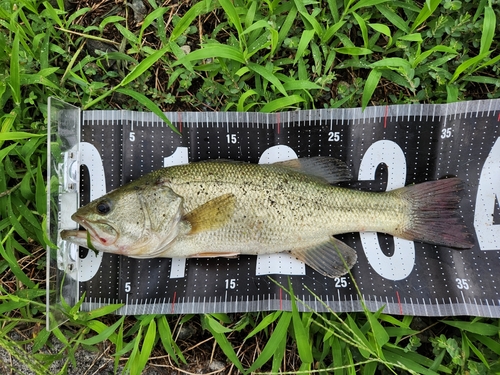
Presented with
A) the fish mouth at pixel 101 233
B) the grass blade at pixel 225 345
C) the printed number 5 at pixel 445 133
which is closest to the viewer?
the fish mouth at pixel 101 233

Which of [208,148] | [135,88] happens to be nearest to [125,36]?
[135,88]

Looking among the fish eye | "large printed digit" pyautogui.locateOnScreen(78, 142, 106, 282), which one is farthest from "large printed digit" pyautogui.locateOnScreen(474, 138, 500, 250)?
"large printed digit" pyautogui.locateOnScreen(78, 142, 106, 282)

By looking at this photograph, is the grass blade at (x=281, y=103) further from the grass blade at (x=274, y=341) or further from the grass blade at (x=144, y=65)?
the grass blade at (x=274, y=341)

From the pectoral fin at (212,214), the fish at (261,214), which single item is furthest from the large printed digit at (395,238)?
the pectoral fin at (212,214)

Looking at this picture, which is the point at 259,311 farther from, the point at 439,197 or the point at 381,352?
the point at 439,197

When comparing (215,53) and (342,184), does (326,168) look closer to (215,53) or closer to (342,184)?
(342,184)

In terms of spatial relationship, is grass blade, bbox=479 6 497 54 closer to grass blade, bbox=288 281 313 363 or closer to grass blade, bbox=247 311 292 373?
grass blade, bbox=288 281 313 363
